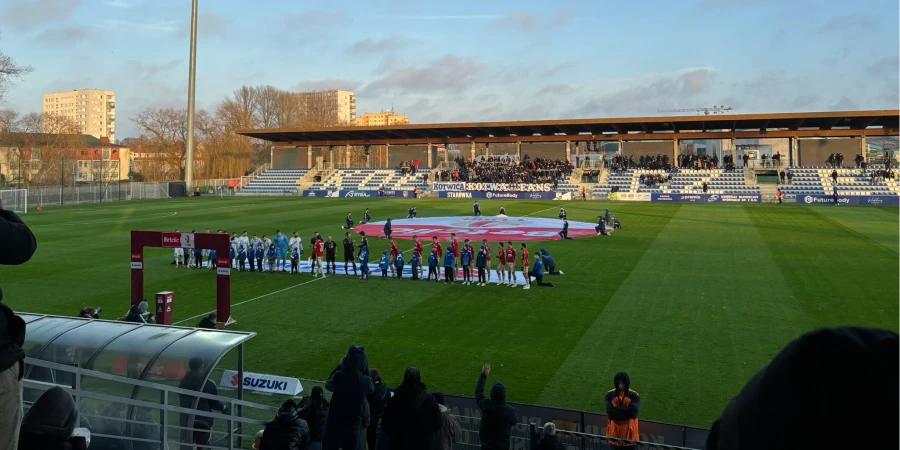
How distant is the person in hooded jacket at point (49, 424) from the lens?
11.1 feet

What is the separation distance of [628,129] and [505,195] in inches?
592

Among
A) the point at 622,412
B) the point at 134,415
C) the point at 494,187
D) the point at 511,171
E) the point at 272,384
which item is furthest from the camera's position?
the point at 511,171

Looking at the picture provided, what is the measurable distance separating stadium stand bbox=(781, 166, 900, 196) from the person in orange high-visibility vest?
56.3m

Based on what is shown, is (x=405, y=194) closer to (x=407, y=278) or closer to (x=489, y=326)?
(x=407, y=278)

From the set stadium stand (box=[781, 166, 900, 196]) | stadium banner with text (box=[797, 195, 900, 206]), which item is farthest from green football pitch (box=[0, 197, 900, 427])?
stadium stand (box=[781, 166, 900, 196])

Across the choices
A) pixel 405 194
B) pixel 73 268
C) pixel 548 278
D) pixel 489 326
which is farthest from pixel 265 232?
pixel 405 194

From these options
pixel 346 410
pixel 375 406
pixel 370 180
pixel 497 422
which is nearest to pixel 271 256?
pixel 375 406

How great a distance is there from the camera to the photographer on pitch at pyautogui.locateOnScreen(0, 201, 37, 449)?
2756 millimetres

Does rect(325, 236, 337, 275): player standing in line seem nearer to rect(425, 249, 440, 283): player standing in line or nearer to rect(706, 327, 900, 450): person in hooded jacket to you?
rect(425, 249, 440, 283): player standing in line

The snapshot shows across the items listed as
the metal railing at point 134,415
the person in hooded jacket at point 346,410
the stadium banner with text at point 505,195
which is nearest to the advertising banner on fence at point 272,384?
the metal railing at point 134,415

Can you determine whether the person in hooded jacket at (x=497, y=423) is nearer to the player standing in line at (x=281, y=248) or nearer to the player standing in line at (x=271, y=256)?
the player standing in line at (x=281, y=248)

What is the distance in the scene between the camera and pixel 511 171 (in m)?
70.1

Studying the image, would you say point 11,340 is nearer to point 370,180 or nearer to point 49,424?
point 49,424

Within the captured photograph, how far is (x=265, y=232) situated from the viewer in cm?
3469
